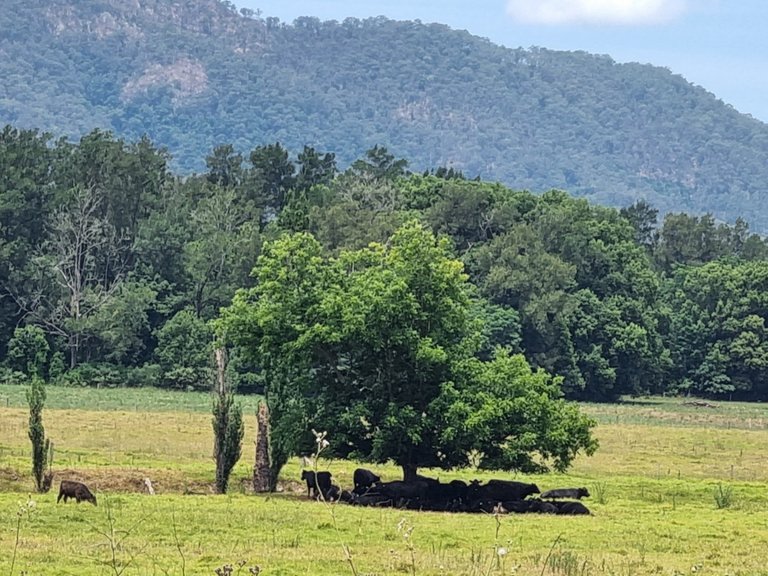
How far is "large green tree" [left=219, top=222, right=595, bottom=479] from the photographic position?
33188mm

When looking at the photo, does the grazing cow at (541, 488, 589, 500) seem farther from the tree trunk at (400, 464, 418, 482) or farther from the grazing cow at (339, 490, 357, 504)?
the grazing cow at (339, 490, 357, 504)

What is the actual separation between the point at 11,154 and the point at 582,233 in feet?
146

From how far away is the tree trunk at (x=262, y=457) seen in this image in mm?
34188

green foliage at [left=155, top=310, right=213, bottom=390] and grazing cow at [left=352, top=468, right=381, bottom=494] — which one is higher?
green foliage at [left=155, top=310, right=213, bottom=390]

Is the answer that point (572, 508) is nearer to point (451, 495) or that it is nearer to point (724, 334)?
point (451, 495)

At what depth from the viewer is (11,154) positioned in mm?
96250

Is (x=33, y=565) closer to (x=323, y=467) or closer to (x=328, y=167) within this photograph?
(x=323, y=467)

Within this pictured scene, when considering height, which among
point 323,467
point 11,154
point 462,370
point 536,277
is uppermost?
point 11,154

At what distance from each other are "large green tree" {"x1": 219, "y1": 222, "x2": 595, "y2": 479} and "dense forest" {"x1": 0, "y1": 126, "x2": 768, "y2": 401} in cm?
4857

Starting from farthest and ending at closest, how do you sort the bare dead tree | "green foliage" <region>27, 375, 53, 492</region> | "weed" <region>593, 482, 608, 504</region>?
the bare dead tree → "weed" <region>593, 482, 608, 504</region> → "green foliage" <region>27, 375, 53, 492</region>

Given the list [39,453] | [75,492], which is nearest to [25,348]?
[39,453]

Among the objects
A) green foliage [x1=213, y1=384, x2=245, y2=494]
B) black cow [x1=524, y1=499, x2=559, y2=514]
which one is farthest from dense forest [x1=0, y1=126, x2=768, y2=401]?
black cow [x1=524, y1=499, x2=559, y2=514]

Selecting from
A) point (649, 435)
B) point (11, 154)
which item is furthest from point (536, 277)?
point (11, 154)

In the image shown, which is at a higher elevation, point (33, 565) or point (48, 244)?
point (48, 244)
